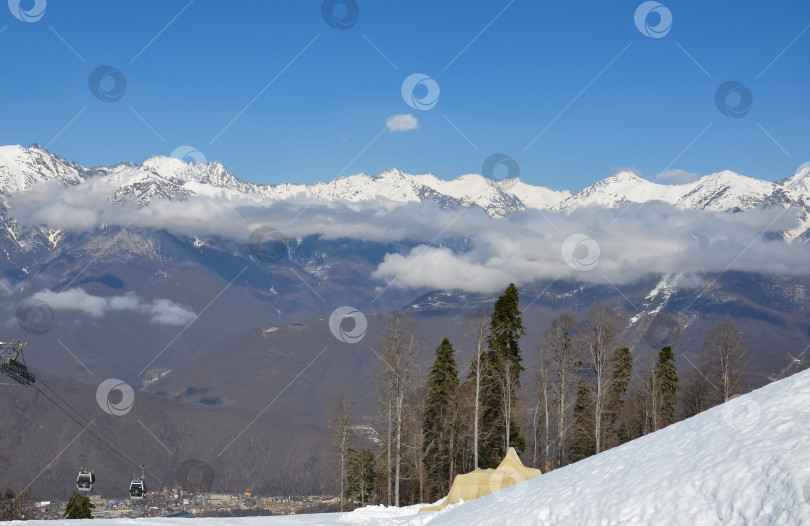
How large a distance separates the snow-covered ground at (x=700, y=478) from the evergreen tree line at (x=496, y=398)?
17.2 m

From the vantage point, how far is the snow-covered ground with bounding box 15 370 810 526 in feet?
47.4

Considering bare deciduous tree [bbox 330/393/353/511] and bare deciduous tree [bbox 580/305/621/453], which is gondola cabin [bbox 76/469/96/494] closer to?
bare deciduous tree [bbox 330/393/353/511]

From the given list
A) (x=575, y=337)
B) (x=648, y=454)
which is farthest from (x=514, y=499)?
(x=575, y=337)

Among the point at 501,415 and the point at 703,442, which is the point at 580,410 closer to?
the point at 501,415

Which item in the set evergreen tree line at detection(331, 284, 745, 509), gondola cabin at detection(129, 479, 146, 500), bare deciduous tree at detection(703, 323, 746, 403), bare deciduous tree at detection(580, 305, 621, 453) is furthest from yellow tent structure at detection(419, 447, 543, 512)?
gondola cabin at detection(129, 479, 146, 500)

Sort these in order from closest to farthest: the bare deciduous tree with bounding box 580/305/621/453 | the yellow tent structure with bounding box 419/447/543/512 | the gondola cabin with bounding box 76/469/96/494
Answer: the yellow tent structure with bounding box 419/447/543/512
the bare deciduous tree with bounding box 580/305/621/453
the gondola cabin with bounding box 76/469/96/494

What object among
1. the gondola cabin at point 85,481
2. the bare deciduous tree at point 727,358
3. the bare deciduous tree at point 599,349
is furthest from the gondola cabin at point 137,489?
the bare deciduous tree at point 727,358

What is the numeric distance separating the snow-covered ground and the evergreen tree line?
56.3ft

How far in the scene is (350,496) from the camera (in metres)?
65.1

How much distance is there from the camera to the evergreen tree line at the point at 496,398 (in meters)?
41.5

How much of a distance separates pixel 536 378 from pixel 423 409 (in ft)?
27.5

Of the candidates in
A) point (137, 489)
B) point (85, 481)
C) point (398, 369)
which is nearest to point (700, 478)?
point (398, 369)

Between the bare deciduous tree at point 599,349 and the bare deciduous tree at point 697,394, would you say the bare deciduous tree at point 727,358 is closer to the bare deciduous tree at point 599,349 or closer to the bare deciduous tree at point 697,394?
the bare deciduous tree at point 697,394

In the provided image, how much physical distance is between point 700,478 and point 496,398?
1235 inches
